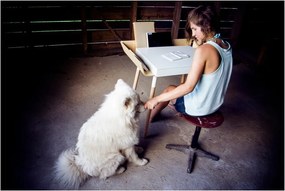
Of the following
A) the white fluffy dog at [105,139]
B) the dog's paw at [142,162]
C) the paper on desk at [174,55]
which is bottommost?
the dog's paw at [142,162]

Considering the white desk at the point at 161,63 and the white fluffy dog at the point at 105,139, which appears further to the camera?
the white desk at the point at 161,63

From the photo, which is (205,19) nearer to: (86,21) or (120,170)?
(120,170)

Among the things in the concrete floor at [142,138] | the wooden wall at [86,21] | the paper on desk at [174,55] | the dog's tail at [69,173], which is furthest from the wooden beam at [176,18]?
the dog's tail at [69,173]

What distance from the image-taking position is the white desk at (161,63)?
2.22 meters

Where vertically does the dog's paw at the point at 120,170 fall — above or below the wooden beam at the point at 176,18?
below

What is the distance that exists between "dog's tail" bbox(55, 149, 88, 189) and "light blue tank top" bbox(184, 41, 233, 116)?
1227 mm

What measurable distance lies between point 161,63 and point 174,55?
A: 0.30m

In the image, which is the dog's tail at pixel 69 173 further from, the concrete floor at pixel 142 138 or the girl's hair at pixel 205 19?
the girl's hair at pixel 205 19

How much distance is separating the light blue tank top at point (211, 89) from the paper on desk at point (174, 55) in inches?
20.2

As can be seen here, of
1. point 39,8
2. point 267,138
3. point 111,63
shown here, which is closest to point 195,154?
point 267,138

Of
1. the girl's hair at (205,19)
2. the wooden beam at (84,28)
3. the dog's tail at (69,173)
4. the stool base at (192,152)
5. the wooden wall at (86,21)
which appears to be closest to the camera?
the girl's hair at (205,19)

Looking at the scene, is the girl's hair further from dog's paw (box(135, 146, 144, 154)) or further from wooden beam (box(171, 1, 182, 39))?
wooden beam (box(171, 1, 182, 39))

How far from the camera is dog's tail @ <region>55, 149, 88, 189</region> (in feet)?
6.61

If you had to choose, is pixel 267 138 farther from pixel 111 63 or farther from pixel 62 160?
pixel 111 63
